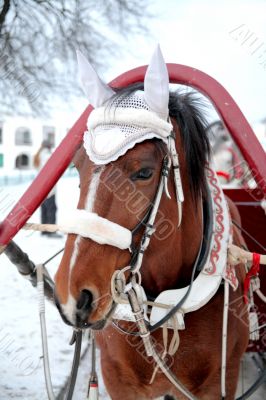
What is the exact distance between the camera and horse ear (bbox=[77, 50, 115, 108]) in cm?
166

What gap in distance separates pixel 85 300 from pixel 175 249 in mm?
569

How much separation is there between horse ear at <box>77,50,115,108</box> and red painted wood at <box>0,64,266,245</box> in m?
0.34

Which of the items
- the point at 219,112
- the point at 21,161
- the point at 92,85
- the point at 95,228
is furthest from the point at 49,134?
the point at 95,228

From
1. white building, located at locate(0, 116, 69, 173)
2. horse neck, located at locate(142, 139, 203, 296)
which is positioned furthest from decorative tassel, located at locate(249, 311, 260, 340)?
white building, located at locate(0, 116, 69, 173)

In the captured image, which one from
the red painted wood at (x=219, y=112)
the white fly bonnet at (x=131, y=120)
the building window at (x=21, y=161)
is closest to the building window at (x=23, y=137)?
the building window at (x=21, y=161)

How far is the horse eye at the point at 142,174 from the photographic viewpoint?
4.73ft

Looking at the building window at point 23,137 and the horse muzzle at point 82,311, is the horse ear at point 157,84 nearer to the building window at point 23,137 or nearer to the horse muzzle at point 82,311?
the horse muzzle at point 82,311

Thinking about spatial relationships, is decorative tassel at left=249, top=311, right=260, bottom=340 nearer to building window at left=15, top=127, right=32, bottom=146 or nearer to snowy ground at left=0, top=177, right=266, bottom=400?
snowy ground at left=0, top=177, right=266, bottom=400

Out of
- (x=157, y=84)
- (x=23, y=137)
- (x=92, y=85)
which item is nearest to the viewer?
(x=157, y=84)

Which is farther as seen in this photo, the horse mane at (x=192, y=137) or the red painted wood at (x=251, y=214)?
the red painted wood at (x=251, y=214)

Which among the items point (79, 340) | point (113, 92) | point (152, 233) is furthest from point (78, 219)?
point (79, 340)

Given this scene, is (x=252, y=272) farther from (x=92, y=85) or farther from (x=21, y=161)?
(x=21, y=161)

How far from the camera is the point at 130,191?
1414 mm

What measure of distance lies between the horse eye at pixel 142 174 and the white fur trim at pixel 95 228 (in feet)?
0.61
